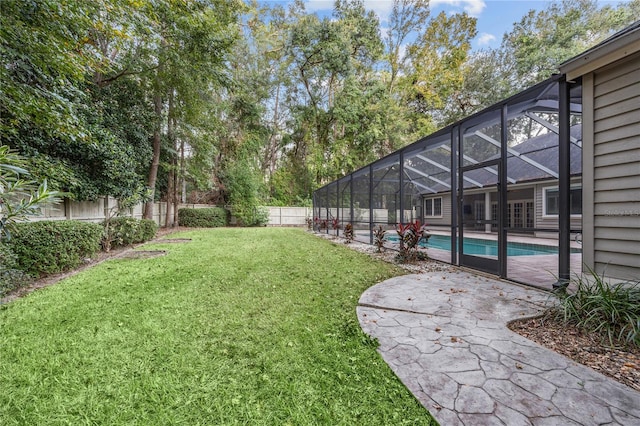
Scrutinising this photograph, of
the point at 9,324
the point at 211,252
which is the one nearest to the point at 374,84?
the point at 211,252

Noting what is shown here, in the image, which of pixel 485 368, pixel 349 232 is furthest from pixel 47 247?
pixel 349 232

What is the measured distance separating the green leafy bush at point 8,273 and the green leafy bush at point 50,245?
5.8 inches

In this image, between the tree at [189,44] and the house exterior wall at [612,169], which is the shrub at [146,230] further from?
the house exterior wall at [612,169]

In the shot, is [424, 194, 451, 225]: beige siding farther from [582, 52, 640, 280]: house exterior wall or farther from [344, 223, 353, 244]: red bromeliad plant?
[582, 52, 640, 280]: house exterior wall

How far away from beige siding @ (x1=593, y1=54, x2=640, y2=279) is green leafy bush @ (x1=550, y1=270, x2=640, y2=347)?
0.32 meters

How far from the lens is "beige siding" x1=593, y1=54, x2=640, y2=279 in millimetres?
2410

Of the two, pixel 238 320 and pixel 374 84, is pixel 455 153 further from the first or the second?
pixel 374 84

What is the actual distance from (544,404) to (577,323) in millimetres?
1420

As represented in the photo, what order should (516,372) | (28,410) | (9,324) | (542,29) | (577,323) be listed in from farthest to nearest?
(542,29)
(9,324)
(577,323)
(516,372)
(28,410)

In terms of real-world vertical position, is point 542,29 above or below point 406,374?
above

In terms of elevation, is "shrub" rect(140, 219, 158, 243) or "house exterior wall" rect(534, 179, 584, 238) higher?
"house exterior wall" rect(534, 179, 584, 238)

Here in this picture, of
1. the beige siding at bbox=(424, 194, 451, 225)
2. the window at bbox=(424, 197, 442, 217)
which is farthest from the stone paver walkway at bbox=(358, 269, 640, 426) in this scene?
the window at bbox=(424, 197, 442, 217)

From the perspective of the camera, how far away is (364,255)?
6289 mm

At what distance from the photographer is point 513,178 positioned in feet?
27.2
